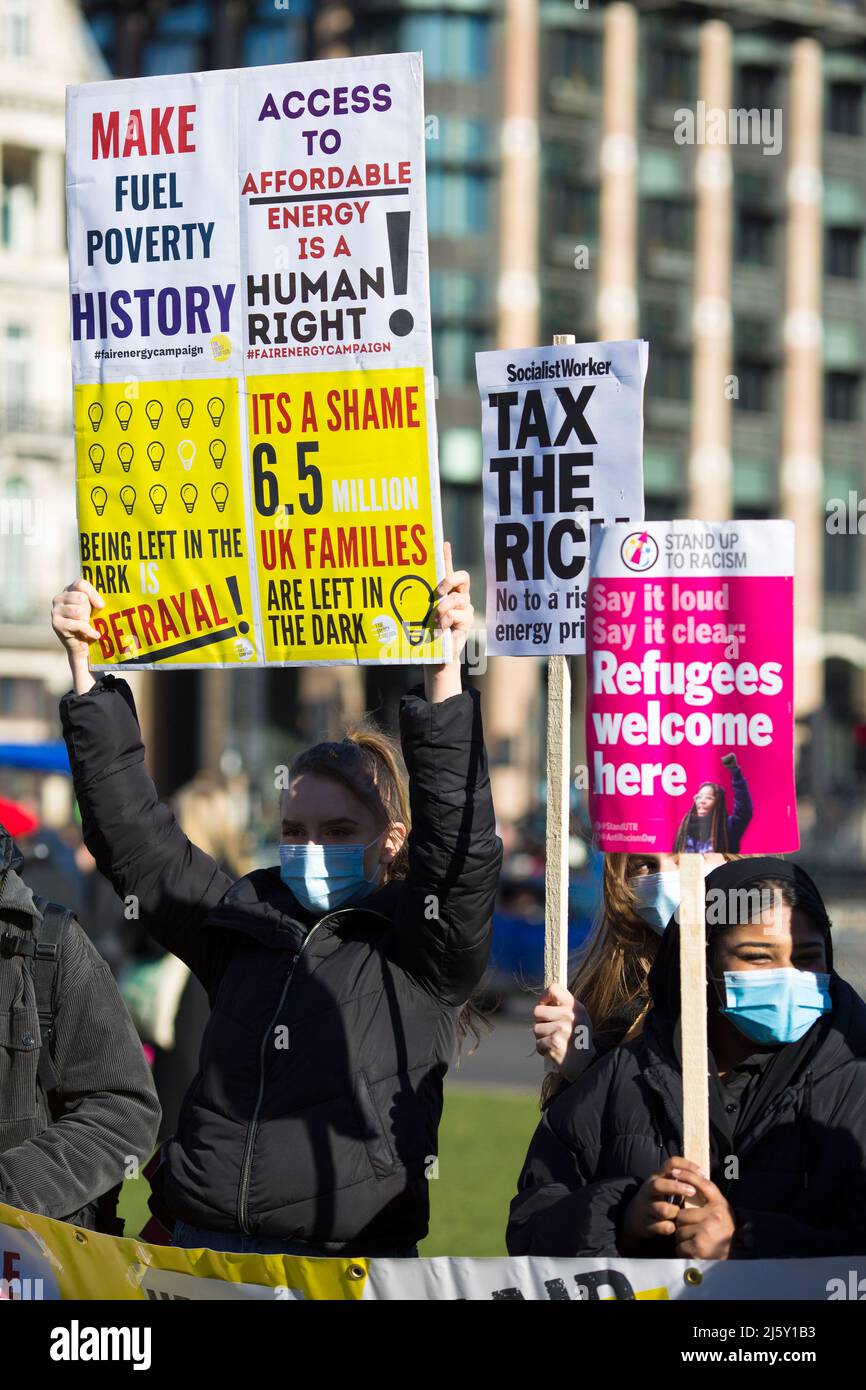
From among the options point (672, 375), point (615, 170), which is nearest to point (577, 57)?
point (615, 170)

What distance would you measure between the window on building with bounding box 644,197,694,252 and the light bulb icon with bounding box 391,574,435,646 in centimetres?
4631

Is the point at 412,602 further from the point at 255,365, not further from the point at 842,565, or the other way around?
the point at 842,565

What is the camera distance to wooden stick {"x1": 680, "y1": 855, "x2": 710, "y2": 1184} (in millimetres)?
3566

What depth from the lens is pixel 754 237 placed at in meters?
50.5

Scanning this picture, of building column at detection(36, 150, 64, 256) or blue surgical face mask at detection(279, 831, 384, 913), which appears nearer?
blue surgical face mask at detection(279, 831, 384, 913)

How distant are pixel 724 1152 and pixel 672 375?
4673 centimetres

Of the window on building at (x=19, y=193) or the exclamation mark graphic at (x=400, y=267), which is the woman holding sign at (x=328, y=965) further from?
the window on building at (x=19, y=193)

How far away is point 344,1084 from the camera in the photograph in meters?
4.13

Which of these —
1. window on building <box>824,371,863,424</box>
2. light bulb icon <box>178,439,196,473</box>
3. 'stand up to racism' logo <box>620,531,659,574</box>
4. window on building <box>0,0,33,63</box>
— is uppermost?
window on building <box>0,0,33,63</box>

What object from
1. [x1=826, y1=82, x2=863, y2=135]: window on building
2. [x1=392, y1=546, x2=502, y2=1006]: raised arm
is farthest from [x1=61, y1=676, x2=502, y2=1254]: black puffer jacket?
[x1=826, y1=82, x2=863, y2=135]: window on building

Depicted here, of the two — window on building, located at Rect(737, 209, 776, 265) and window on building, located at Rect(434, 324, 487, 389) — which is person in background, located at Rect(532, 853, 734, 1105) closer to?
window on building, located at Rect(434, 324, 487, 389)
